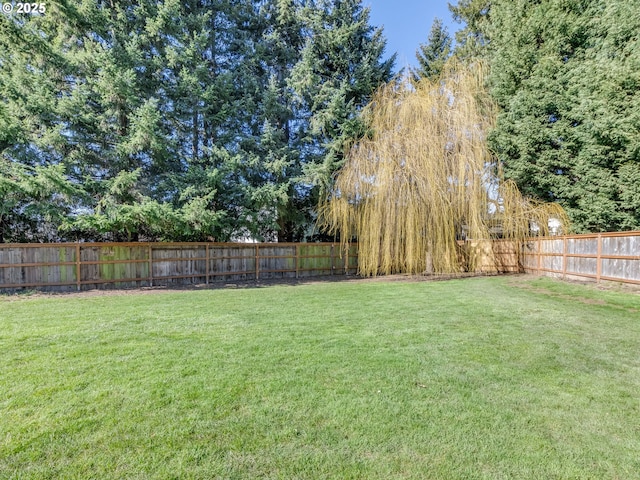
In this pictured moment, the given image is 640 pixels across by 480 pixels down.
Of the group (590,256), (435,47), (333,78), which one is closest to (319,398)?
(590,256)

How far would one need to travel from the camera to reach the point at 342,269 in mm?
14125

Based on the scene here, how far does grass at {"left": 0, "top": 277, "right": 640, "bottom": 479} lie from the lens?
186 centimetres

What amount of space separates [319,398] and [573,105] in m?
13.2

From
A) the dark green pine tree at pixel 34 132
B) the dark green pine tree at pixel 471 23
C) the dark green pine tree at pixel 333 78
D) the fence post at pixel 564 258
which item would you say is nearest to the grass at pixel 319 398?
the dark green pine tree at pixel 34 132

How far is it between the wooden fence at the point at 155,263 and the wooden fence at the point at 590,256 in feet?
22.5

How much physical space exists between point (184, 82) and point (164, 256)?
549 centimetres

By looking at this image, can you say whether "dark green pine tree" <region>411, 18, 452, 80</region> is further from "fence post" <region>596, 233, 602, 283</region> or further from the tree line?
"fence post" <region>596, 233, 602, 283</region>

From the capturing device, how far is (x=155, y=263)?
33.5 feet

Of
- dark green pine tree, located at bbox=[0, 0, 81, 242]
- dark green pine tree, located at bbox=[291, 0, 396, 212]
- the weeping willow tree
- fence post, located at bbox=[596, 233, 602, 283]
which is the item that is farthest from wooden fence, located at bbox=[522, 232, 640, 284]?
dark green pine tree, located at bbox=[0, 0, 81, 242]

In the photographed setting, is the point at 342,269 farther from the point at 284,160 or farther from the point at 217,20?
the point at 217,20

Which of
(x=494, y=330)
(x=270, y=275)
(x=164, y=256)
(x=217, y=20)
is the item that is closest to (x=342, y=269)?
(x=270, y=275)

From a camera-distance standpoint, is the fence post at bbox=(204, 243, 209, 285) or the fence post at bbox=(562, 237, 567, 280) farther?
the fence post at bbox=(204, 243, 209, 285)

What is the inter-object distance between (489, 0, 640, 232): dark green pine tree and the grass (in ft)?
23.3

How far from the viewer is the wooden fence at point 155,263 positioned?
8562mm
